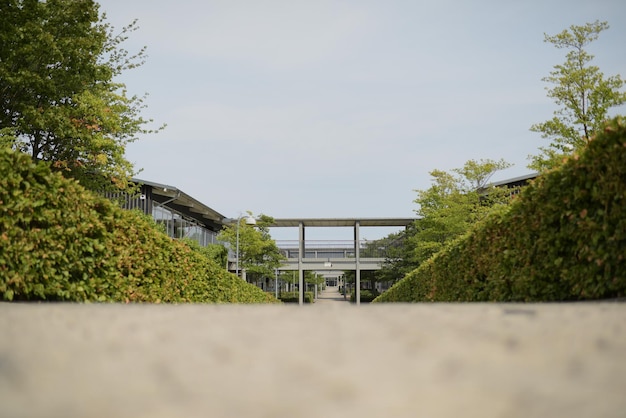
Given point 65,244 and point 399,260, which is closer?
point 65,244

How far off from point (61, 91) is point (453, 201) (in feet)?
70.2

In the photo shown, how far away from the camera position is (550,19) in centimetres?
2134

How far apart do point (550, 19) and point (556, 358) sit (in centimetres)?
2318

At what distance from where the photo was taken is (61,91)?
18281 mm

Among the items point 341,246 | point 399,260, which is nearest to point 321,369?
point 399,260

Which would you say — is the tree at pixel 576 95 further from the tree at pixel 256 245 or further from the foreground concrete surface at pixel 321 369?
the tree at pixel 256 245

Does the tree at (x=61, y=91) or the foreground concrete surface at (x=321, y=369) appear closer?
the foreground concrete surface at (x=321, y=369)

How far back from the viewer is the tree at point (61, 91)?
52.5 feet

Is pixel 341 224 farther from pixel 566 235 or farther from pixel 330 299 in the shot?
pixel 566 235

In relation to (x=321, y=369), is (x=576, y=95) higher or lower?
higher

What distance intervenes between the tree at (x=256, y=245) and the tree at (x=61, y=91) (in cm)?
1940

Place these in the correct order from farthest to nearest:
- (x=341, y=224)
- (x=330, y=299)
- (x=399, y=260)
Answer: (x=330, y=299), (x=341, y=224), (x=399, y=260)

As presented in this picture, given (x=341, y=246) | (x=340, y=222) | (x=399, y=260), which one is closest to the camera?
(x=399, y=260)

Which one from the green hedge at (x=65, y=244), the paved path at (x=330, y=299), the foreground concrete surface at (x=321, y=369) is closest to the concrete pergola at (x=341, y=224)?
the paved path at (x=330, y=299)
